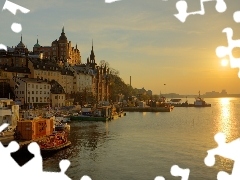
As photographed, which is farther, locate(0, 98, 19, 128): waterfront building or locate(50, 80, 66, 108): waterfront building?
locate(50, 80, 66, 108): waterfront building

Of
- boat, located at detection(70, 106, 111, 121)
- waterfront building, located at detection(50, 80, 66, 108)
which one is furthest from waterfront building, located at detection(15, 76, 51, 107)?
boat, located at detection(70, 106, 111, 121)

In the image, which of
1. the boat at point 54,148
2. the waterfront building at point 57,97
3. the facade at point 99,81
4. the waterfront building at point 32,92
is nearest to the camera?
the boat at point 54,148

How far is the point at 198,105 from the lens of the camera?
104 meters

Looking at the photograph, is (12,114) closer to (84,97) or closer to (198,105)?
(84,97)

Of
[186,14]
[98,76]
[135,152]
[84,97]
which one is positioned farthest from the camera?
[98,76]

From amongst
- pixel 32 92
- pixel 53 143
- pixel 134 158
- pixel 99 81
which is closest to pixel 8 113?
pixel 53 143

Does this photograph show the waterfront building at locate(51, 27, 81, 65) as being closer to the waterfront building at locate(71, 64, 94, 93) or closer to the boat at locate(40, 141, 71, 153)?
the waterfront building at locate(71, 64, 94, 93)

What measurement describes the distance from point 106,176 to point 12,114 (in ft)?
28.7

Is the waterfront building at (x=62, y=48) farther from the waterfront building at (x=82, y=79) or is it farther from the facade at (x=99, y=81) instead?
the waterfront building at (x=82, y=79)

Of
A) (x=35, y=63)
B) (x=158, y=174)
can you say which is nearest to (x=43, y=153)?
(x=158, y=174)

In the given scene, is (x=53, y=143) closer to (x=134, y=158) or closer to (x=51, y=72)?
(x=134, y=158)

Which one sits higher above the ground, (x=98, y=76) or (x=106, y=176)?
(x=98, y=76)

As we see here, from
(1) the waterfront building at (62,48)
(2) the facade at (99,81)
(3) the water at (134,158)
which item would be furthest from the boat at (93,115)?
(1) the waterfront building at (62,48)

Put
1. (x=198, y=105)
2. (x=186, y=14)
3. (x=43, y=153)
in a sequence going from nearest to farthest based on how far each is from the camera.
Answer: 1. (x=186, y=14)
2. (x=43, y=153)
3. (x=198, y=105)
